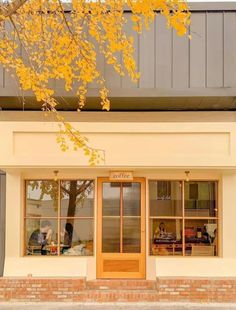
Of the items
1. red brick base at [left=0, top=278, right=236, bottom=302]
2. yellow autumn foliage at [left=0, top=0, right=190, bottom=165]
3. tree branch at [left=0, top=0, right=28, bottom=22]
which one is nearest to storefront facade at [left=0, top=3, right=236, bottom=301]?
red brick base at [left=0, top=278, right=236, bottom=302]

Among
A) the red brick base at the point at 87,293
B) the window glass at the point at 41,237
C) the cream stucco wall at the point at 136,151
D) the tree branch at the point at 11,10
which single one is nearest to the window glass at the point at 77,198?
the window glass at the point at 41,237

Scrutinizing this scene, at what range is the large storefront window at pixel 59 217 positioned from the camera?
47.8 feet

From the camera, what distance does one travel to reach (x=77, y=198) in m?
14.7

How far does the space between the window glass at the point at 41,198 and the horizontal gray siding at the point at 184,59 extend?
2.45 m

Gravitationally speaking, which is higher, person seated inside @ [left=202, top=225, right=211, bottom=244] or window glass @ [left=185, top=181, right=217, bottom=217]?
window glass @ [left=185, top=181, right=217, bottom=217]

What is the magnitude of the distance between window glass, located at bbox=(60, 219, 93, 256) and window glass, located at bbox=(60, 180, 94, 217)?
197 millimetres

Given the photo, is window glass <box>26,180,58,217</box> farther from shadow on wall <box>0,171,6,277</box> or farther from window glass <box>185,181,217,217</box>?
window glass <box>185,181,217,217</box>

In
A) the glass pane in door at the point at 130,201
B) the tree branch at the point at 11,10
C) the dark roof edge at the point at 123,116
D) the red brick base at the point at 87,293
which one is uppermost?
the tree branch at the point at 11,10

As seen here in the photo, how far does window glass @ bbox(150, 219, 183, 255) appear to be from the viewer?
575 inches

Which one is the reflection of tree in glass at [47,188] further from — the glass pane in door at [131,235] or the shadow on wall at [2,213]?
the glass pane in door at [131,235]

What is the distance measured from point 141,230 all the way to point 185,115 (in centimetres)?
302

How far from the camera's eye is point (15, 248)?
14.3m

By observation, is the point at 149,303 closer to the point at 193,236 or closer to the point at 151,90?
the point at 193,236

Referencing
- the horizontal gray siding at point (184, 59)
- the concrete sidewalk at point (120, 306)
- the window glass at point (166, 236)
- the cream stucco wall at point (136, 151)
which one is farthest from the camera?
the window glass at point (166, 236)
